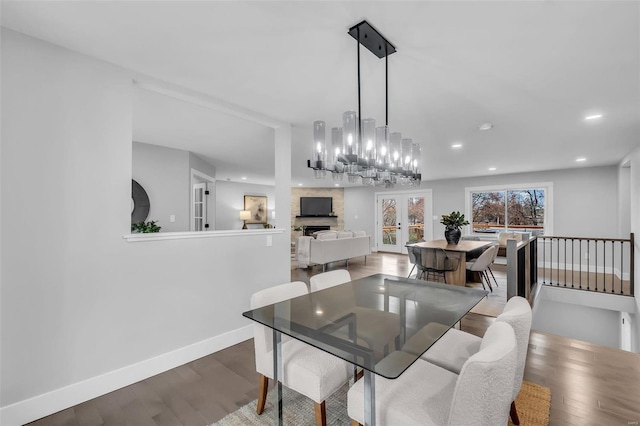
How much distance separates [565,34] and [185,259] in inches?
122

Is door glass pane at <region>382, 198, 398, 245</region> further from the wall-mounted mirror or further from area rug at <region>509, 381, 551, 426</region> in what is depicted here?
area rug at <region>509, 381, 551, 426</region>

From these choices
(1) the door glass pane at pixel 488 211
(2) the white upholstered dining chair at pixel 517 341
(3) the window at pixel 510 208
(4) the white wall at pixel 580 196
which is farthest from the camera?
(1) the door glass pane at pixel 488 211

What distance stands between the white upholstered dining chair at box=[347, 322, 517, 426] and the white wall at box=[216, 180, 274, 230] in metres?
7.92

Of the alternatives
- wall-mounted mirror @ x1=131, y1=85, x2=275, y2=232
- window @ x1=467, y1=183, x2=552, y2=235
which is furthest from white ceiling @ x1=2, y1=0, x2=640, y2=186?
window @ x1=467, y1=183, x2=552, y2=235

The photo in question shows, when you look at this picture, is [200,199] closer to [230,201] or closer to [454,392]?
[230,201]

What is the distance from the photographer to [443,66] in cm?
210

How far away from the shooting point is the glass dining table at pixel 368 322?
119cm

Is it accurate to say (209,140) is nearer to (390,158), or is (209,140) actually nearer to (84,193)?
(84,193)

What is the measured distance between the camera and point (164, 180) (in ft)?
14.9

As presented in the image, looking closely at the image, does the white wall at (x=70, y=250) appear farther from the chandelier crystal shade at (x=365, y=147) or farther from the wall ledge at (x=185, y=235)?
the chandelier crystal shade at (x=365, y=147)

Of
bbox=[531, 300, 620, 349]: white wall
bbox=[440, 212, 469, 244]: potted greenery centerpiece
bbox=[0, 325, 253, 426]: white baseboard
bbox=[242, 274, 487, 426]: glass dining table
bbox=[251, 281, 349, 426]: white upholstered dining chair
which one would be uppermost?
bbox=[440, 212, 469, 244]: potted greenery centerpiece

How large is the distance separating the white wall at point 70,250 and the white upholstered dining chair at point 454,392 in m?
1.79

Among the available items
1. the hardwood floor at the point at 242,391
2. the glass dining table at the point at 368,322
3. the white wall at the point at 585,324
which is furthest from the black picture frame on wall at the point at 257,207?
the white wall at the point at 585,324

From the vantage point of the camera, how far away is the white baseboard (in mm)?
1727
